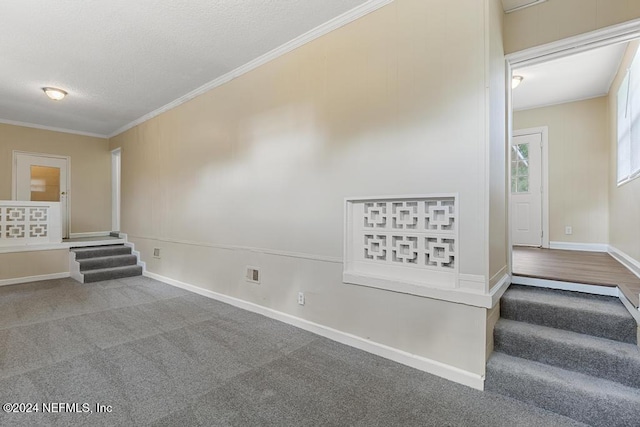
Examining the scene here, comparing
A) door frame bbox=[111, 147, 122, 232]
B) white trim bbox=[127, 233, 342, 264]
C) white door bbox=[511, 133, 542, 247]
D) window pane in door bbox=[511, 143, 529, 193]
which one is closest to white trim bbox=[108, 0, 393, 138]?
white trim bbox=[127, 233, 342, 264]

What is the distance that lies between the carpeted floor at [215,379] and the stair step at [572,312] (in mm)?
714

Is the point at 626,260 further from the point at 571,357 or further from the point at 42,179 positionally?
the point at 42,179

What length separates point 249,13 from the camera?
2668mm

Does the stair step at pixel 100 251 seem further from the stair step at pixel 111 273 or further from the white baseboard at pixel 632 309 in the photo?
the white baseboard at pixel 632 309

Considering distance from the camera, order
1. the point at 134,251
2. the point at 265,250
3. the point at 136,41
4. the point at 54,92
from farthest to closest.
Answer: the point at 134,251, the point at 54,92, the point at 265,250, the point at 136,41

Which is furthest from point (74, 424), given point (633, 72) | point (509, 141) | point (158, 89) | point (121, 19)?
point (633, 72)

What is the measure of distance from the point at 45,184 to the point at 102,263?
2.51m

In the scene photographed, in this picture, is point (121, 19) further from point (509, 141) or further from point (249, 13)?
point (509, 141)

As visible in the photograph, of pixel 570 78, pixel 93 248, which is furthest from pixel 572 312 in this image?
pixel 93 248

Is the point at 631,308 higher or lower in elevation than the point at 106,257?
higher

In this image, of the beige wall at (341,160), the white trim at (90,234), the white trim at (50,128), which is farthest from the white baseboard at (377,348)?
the white trim at (50,128)

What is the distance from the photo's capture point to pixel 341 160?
2727mm

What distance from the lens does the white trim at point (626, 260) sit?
2.80 meters

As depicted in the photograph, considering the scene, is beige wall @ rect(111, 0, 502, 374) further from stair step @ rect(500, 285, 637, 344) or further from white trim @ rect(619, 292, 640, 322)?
white trim @ rect(619, 292, 640, 322)
